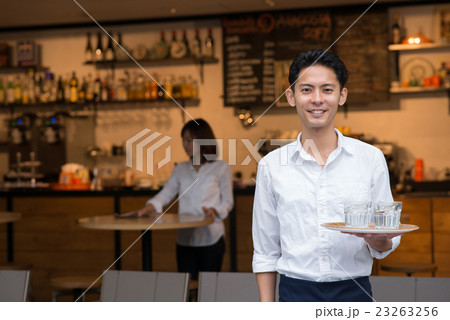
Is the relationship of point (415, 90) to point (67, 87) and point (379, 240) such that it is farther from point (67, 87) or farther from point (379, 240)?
point (379, 240)

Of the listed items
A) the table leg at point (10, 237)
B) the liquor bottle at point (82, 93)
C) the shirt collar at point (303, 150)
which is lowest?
the table leg at point (10, 237)

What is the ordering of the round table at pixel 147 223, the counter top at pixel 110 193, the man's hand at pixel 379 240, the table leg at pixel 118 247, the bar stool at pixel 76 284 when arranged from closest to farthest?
the man's hand at pixel 379 240 → the round table at pixel 147 223 → the bar stool at pixel 76 284 → the counter top at pixel 110 193 → the table leg at pixel 118 247

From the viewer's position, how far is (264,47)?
19.2ft

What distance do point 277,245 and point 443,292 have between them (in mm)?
700

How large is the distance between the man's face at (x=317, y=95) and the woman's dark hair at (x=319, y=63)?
1cm

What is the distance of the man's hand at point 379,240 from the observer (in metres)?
1.41

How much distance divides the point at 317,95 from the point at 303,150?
0.15 meters

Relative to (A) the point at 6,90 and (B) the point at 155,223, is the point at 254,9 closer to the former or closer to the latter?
(A) the point at 6,90

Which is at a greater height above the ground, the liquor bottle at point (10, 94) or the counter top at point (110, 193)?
the liquor bottle at point (10, 94)

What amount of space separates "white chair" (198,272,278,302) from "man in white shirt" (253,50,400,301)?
54 cm

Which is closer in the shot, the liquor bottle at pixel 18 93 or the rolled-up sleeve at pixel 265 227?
the rolled-up sleeve at pixel 265 227

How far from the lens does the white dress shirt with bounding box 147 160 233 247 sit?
3682mm

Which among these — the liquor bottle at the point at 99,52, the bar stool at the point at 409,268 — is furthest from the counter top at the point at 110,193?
the liquor bottle at the point at 99,52

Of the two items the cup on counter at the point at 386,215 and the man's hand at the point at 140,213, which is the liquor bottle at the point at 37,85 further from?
the cup on counter at the point at 386,215
